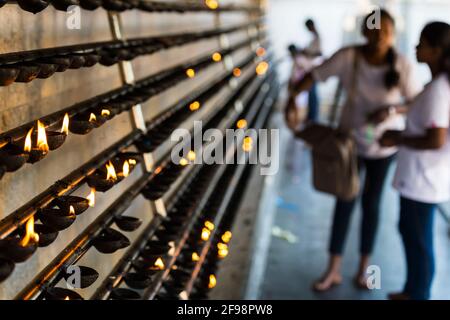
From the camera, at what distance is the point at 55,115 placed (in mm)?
1597

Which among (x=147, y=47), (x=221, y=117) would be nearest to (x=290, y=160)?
(x=221, y=117)

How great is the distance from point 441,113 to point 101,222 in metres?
1.87

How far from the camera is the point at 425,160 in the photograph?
310 centimetres

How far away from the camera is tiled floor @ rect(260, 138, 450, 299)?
150 inches

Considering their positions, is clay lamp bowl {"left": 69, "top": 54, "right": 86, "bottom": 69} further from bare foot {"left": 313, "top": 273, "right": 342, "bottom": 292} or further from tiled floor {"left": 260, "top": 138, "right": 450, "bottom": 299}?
bare foot {"left": 313, "top": 273, "right": 342, "bottom": 292}

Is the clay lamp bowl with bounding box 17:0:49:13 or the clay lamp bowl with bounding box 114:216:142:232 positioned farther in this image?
the clay lamp bowl with bounding box 114:216:142:232

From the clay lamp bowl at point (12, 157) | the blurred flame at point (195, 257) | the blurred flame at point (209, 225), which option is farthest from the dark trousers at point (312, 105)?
the clay lamp bowl at point (12, 157)

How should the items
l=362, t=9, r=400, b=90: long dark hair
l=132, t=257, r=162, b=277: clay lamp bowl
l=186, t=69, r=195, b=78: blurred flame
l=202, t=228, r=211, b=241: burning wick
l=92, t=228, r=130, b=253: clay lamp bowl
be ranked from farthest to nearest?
l=362, t=9, r=400, b=90: long dark hair, l=186, t=69, r=195, b=78: blurred flame, l=202, t=228, r=211, b=241: burning wick, l=132, t=257, r=162, b=277: clay lamp bowl, l=92, t=228, r=130, b=253: clay lamp bowl

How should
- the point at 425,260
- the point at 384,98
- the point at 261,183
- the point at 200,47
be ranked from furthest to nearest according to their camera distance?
the point at 261,183 → the point at 200,47 → the point at 384,98 → the point at 425,260

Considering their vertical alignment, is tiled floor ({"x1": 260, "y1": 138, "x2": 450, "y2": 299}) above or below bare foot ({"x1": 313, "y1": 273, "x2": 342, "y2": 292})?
below

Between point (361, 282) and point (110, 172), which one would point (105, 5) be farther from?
point (361, 282)

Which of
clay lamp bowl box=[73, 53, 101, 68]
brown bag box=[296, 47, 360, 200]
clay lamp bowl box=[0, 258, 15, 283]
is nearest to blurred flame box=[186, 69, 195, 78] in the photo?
brown bag box=[296, 47, 360, 200]

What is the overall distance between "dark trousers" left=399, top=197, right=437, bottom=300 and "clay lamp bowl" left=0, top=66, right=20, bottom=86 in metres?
2.53

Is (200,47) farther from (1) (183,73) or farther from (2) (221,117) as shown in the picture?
(1) (183,73)
